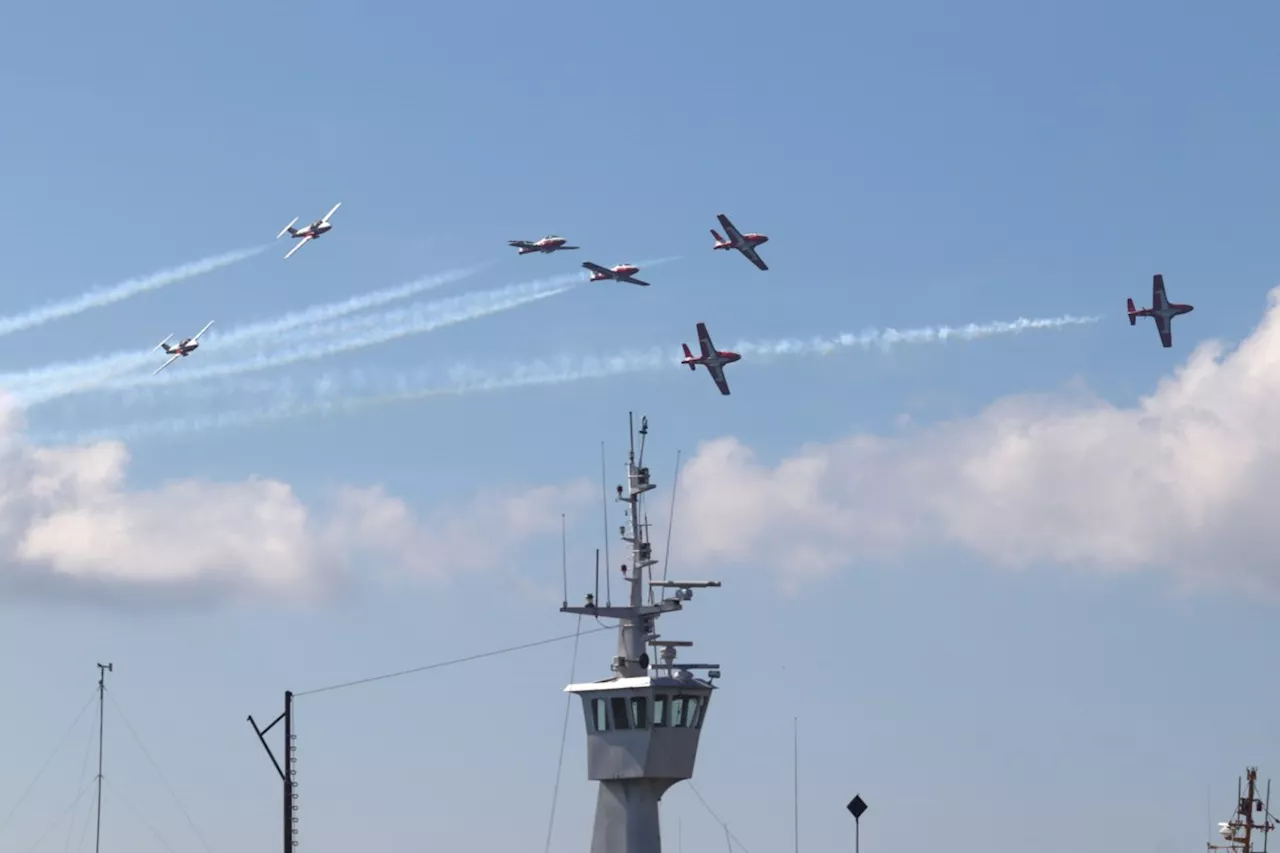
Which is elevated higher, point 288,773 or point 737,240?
point 737,240

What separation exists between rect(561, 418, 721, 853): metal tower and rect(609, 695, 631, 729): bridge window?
0.08 ft

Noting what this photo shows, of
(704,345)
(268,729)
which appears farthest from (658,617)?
(704,345)

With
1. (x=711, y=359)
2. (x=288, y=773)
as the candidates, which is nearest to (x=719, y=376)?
(x=711, y=359)

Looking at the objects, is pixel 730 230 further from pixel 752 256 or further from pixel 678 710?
pixel 678 710

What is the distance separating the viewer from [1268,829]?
285 ft

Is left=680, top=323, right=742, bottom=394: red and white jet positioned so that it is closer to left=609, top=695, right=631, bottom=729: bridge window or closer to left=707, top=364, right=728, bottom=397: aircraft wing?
left=707, top=364, right=728, bottom=397: aircraft wing

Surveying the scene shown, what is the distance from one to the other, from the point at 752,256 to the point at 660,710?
239ft

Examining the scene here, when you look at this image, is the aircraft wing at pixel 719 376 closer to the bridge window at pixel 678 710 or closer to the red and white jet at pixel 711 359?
the red and white jet at pixel 711 359

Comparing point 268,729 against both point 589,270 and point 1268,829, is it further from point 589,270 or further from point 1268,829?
point 589,270

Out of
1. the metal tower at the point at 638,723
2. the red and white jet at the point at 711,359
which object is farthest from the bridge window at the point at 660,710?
the red and white jet at the point at 711,359

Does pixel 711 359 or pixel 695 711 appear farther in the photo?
pixel 711 359

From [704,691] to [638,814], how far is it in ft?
16.9

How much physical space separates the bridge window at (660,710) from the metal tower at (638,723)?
0.12ft

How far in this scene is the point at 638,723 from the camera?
241 feet
